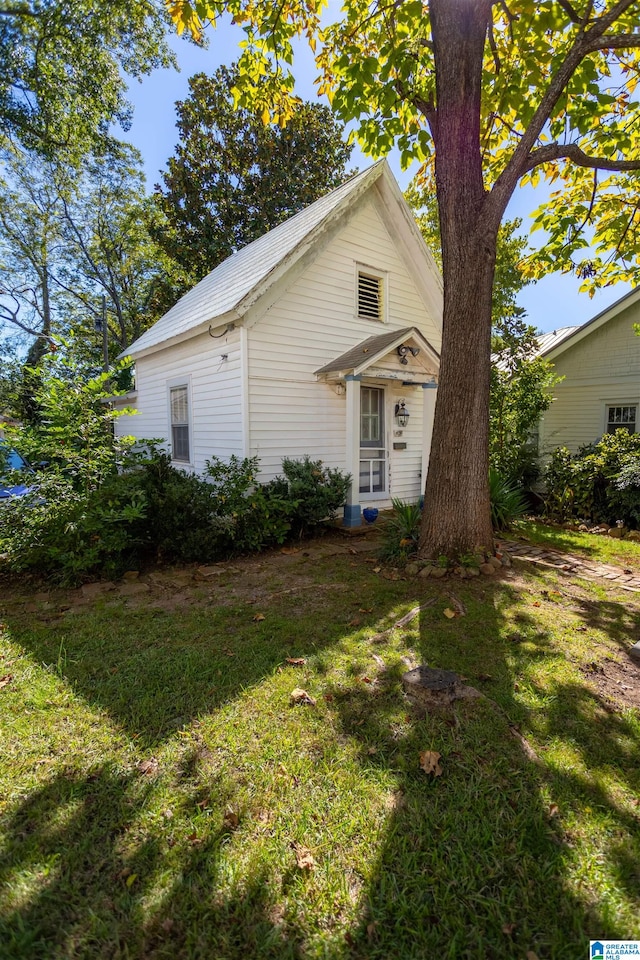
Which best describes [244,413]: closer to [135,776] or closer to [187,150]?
[135,776]

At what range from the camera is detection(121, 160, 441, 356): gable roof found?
721 cm

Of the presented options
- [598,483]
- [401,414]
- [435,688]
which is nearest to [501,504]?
[401,414]

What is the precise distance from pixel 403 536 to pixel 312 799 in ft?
14.1

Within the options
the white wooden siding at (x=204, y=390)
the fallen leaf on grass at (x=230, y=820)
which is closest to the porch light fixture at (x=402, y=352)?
the white wooden siding at (x=204, y=390)

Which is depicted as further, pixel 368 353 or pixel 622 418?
pixel 622 418

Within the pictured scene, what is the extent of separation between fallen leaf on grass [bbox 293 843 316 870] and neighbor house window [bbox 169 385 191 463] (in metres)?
8.42

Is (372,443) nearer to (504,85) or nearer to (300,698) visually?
(504,85)

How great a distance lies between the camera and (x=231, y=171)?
20062 mm

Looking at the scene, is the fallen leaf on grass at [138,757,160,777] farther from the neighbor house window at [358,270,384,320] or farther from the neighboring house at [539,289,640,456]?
the neighboring house at [539,289,640,456]

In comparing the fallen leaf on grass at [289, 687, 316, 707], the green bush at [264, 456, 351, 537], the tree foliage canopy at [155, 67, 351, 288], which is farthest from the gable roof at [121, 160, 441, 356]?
the tree foliage canopy at [155, 67, 351, 288]

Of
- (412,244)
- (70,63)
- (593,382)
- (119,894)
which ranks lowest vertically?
(119,894)

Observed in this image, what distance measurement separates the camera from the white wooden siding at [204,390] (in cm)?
769

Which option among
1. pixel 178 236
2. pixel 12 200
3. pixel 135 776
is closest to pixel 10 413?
pixel 12 200

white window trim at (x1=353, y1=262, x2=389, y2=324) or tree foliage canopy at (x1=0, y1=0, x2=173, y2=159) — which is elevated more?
tree foliage canopy at (x1=0, y1=0, x2=173, y2=159)
